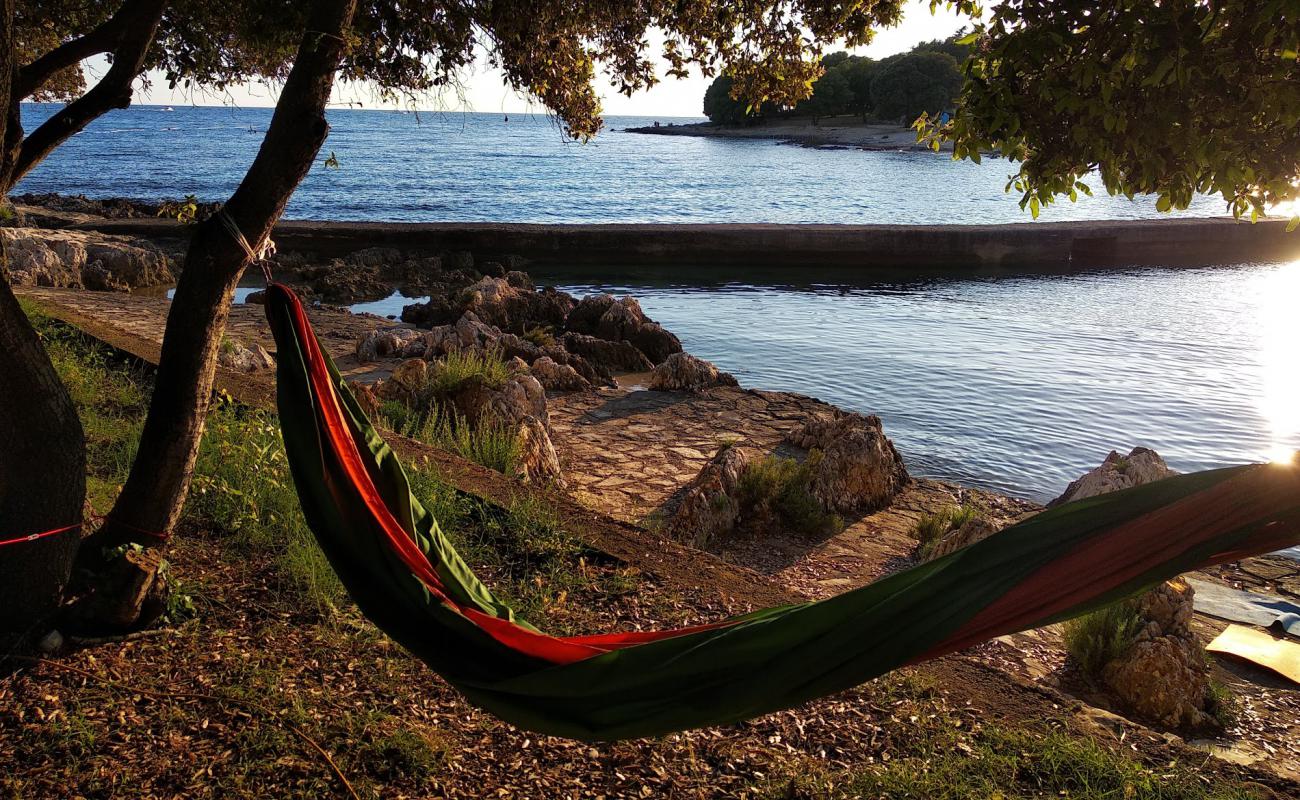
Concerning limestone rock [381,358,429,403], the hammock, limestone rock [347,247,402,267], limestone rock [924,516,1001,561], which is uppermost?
limestone rock [347,247,402,267]

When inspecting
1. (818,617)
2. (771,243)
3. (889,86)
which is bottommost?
(818,617)

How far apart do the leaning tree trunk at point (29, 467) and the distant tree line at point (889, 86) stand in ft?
208

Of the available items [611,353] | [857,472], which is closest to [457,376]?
[857,472]

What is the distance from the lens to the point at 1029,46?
8.21 ft

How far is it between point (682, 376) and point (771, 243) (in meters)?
11.0

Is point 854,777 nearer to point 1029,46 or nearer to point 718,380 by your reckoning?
point 1029,46

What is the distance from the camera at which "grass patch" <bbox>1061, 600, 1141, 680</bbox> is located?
12.4ft

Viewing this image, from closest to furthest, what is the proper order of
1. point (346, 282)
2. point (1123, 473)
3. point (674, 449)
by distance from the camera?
point (1123, 473) < point (674, 449) < point (346, 282)

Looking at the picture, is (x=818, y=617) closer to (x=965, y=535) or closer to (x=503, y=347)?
(x=965, y=535)

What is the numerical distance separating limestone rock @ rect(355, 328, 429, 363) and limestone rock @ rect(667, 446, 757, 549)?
4451 millimetres

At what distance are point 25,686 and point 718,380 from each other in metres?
6.91

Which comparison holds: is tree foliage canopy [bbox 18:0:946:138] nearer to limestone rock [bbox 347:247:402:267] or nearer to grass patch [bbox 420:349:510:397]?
grass patch [bbox 420:349:510:397]

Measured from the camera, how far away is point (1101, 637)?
3.81 metres

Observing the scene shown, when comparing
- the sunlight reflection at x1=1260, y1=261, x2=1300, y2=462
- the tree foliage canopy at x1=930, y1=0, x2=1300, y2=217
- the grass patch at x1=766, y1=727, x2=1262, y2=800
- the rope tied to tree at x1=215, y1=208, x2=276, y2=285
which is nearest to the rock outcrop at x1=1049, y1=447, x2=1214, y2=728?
the grass patch at x1=766, y1=727, x2=1262, y2=800
